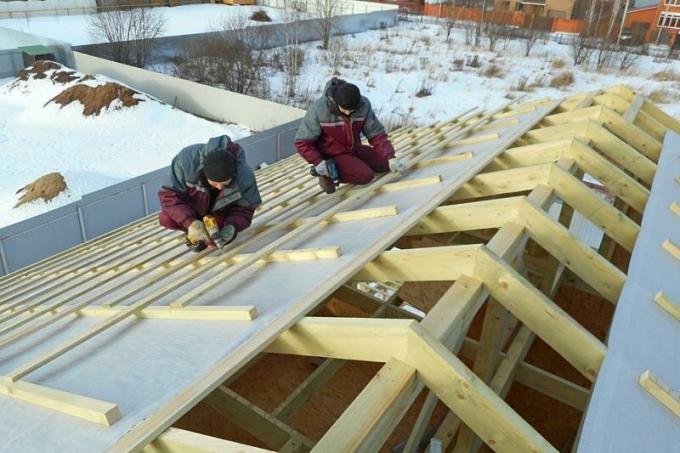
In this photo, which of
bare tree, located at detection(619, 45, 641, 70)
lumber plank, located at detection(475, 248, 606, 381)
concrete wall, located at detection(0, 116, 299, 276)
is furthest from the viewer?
bare tree, located at detection(619, 45, 641, 70)

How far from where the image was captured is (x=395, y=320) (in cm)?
222

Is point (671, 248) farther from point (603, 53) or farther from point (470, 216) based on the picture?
point (603, 53)

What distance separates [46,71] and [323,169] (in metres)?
22.5

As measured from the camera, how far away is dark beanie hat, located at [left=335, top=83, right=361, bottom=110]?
15.9 feet

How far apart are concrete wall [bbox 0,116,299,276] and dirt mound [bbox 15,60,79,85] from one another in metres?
13.9

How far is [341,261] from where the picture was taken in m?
3.18

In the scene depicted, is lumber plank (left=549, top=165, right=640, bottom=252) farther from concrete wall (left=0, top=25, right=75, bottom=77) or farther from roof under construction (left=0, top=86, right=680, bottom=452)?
concrete wall (left=0, top=25, right=75, bottom=77)

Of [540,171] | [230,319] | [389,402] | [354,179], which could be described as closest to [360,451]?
[389,402]

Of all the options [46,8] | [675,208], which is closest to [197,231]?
[675,208]

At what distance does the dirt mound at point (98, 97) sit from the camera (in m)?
19.7

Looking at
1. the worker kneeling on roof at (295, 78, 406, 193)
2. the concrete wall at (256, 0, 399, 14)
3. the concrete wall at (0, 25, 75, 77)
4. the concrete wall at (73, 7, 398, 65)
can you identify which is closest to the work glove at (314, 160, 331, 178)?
the worker kneeling on roof at (295, 78, 406, 193)

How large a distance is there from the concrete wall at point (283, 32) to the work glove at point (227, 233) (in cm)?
2355

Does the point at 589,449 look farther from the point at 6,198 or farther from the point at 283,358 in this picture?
the point at 6,198

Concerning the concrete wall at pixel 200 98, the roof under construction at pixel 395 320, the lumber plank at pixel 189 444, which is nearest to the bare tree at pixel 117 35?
the concrete wall at pixel 200 98
